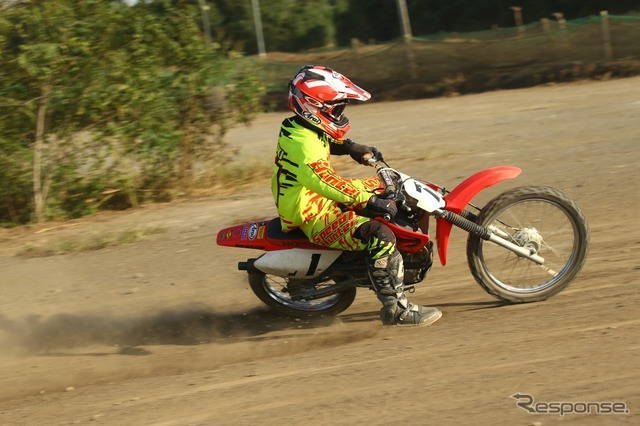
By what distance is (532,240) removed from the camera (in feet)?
20.8

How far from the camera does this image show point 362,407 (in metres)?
4.76

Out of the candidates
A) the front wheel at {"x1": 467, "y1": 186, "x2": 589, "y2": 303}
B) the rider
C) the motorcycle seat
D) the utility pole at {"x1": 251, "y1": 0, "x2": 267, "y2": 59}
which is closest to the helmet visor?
the rider

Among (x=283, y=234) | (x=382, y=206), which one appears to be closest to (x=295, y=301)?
(x=283, y=234)

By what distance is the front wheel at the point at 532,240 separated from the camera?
6281 millimetres

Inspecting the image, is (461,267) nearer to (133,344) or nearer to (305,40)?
(133,344)

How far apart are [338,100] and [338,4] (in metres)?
59.4

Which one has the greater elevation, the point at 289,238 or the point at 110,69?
the point at 110,69

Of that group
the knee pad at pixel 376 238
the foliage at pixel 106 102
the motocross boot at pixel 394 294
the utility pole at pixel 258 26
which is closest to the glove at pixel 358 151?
the knee pad at pixel 376 238

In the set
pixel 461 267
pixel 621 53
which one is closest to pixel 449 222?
pixel 461 267

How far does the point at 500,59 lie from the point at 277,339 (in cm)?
2174

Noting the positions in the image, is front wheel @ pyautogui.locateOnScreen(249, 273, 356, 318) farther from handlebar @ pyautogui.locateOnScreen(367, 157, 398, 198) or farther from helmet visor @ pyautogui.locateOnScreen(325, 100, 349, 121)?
helmet visor @ pyautogui.locateOnScreen(325, 100, 349, 121)

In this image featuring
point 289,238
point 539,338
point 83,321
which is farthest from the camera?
point 83,321

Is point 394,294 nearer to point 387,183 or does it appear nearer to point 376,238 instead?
point 376,238

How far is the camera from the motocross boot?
6188mm
